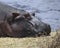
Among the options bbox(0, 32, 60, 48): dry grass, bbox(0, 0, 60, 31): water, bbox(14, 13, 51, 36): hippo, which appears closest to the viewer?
bbox(0, 32, 60, 48): dry grass

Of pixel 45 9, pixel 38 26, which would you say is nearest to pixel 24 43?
pixel 38 26

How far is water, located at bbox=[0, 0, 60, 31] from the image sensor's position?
805cm

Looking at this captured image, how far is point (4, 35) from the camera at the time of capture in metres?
5.96

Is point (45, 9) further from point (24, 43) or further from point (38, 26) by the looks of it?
point (24, 43)

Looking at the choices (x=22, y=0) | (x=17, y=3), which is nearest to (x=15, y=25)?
(x=17, y=3)

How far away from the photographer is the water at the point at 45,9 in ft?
26.4

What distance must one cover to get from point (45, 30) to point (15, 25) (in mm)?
673

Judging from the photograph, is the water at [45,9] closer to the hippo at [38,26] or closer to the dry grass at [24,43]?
the hippo at [38,26]

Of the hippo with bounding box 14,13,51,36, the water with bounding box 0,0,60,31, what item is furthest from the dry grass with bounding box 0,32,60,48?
the water with bounding box 0,0,60,31

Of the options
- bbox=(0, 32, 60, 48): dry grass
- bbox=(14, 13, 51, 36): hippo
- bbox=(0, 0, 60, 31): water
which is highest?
bbox=(0, 32, 60, 48): dry grass

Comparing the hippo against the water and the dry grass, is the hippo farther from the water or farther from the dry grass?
the water

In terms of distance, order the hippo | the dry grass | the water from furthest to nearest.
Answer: the water < the hippo < the dry grass

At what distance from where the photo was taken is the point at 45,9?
973 cm

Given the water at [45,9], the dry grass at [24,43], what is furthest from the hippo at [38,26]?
the water at [45,9]
